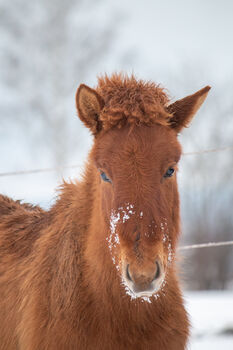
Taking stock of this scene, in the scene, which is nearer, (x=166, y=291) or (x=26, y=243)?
(x=166, y=291)

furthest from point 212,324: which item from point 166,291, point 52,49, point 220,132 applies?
point 52,49

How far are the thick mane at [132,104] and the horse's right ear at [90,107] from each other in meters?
0.07

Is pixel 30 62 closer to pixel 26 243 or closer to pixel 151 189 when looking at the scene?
pixel 26 243

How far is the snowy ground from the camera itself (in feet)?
13.5

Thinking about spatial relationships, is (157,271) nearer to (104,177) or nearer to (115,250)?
(115,250)

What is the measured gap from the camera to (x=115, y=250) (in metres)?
2.06

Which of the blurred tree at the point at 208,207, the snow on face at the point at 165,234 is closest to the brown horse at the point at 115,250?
the snow on face at the point at 165,234

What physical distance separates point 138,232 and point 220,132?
8875 mm

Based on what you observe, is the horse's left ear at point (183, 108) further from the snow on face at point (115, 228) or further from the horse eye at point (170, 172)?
the snow on face at point (115, 228)

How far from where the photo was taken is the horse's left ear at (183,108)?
242cm

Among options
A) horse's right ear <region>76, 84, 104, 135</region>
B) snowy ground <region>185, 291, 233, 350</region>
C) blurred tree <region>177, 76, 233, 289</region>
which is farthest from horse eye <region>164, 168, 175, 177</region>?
blurred tree <region>177, 76, 233, 289</region>

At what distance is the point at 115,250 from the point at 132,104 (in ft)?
2.88

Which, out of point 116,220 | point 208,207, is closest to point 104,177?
point 116,220

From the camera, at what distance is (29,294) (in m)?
2.35
